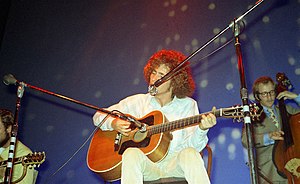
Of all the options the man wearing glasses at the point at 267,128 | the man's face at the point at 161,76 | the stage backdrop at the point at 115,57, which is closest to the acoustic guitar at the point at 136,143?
the man's face at the point at 161,76

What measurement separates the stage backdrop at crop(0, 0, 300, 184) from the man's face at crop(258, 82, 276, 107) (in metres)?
0.10

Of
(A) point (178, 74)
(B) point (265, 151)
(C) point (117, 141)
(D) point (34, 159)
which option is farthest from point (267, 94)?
(D) point (34, 159)

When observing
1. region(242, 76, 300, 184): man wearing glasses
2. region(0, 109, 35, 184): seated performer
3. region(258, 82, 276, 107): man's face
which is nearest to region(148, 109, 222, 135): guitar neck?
region(242, 76, 300, 184): man wearing glasses

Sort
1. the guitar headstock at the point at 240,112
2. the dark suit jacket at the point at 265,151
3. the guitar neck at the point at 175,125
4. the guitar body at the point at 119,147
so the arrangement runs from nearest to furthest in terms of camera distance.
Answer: the guitar headstock at the point at 240,112
the guitar neck at the point at 175,125
the guitar body at the point at 119,147
the dark suit jacket at the point at 265,151

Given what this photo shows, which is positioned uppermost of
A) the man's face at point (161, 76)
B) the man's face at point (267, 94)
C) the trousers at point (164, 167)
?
the man's face at point (161, 76)

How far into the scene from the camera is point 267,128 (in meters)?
2.88

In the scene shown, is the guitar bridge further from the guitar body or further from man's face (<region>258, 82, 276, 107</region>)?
man's face (<region>258, 82, 276, 107</region>)

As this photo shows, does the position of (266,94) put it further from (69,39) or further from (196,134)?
(69,39)

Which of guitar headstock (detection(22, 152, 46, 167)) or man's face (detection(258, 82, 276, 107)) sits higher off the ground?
man's face (detection(258, 82, 276, 107))

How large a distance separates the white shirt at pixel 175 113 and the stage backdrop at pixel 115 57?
39 cm

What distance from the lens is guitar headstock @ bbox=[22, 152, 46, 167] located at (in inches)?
108

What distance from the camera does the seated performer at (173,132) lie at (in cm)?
222

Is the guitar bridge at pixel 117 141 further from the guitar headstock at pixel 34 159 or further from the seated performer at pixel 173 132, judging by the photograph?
the guitar headstock at pixel 34 159

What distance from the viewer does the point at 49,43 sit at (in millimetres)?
4559
